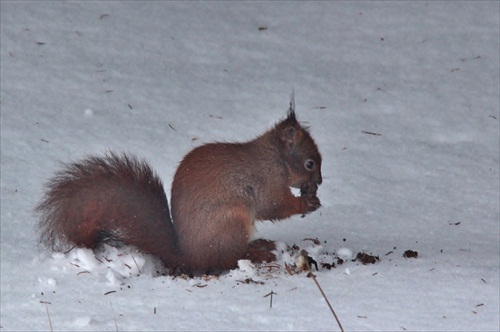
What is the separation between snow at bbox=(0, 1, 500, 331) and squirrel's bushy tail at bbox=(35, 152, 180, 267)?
0.09 m

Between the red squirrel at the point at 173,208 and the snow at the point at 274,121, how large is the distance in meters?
0.11

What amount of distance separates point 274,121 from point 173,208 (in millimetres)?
1836

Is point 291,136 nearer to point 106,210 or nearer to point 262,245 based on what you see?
point 262,245

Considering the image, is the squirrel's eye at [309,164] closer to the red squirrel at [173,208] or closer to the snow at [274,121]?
the red squirrel at [173,208]

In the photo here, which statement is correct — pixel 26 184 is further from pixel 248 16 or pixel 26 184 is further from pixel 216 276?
pixel 248 16

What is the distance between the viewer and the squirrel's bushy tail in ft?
11.8

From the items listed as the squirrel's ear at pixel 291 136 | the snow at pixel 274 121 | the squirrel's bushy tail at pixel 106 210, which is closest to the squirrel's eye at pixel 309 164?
the squirrel's ear at pixel 291 136

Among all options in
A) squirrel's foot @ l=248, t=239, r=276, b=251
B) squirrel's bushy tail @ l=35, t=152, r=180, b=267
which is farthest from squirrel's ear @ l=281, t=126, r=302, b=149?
squirrel's bushy tail @ l=35, t=152, r=180, b=267

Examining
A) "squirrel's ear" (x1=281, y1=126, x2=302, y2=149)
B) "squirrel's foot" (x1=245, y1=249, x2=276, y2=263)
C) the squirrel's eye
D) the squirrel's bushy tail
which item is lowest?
"squirrel's foot" (x1=245, y1=249, x2=276, y2=263)

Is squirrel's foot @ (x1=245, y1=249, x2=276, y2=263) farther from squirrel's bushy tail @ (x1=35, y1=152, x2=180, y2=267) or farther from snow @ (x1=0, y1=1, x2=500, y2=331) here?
squirrel's bushy tail @ (x1=35, y1=152, x2=180, y2=267)

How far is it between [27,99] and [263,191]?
2.21 metres

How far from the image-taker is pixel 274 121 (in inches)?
213

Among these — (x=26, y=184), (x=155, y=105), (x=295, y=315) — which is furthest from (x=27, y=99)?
(x=295, y=315)

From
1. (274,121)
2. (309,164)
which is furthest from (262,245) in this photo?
(274,121)
